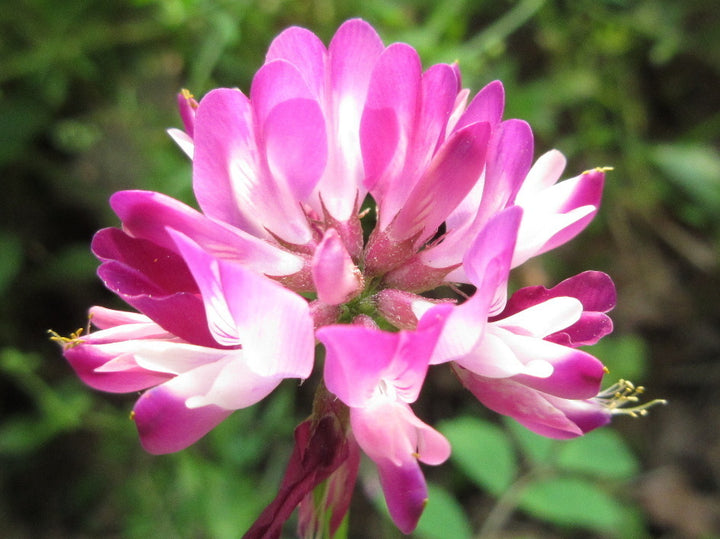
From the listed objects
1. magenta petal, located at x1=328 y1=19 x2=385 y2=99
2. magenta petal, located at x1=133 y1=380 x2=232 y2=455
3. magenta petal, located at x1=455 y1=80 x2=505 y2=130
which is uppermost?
magenta petal, located at x1=328 y1=19 x2=385 y2=99

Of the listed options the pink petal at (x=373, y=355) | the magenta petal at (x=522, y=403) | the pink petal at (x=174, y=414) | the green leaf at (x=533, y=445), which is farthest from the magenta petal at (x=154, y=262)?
the green leaf at (x=533, y=445)

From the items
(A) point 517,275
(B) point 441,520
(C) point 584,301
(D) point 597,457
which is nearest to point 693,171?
(A) point 517,275

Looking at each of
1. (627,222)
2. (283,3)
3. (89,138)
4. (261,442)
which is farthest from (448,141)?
(627,222)

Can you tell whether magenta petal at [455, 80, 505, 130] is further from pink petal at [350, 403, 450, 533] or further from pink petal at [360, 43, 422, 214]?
pink petal at [350, 403, 450, 533]

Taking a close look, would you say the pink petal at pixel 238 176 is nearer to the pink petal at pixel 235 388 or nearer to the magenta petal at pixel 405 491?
the pink petal at pixel 235 388

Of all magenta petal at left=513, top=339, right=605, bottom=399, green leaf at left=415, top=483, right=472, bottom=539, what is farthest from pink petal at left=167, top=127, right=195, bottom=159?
green leaf at left=415, top=483, right=472, bottom=539

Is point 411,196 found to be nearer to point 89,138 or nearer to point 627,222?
point 89,138
